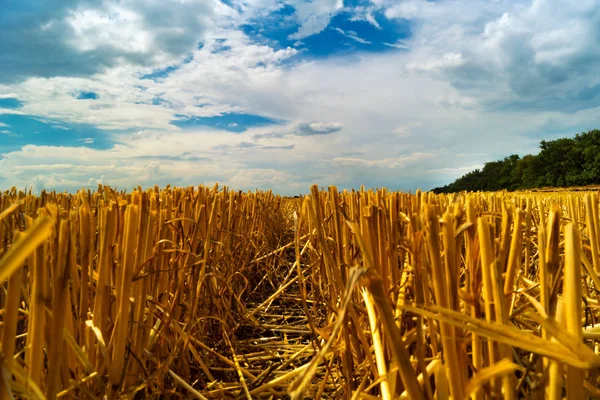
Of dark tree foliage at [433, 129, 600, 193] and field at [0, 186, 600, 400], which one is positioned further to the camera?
dark tree foliage at [433, 129, 600, 193]

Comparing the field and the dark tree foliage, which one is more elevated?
the dark tree foliage

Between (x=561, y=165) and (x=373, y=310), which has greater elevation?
(x=561, y=165)

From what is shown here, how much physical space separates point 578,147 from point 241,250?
4283cm

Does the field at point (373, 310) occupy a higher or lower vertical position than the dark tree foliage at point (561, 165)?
lower

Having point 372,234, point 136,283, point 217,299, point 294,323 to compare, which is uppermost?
point 372,234

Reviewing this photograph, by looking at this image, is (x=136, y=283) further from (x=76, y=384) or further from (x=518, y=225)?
(x=518, y=225)

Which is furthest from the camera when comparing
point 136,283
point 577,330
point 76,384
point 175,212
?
point 175,212

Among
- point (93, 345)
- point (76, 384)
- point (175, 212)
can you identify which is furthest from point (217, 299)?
point (76, 384)

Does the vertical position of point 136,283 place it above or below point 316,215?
below

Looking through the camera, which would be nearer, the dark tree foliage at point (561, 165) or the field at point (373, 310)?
the field at point (373, 310)

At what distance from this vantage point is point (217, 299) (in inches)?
82.6

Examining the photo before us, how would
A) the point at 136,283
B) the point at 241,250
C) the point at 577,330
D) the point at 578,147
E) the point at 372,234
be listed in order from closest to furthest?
1. the point at 577,330
2. the point at 372,234
3. the point at 136,283
4. the point at 241,250
5. the point at 578,147

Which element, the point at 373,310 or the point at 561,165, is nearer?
the point at 373,310

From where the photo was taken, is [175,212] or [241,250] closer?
[175,212]
